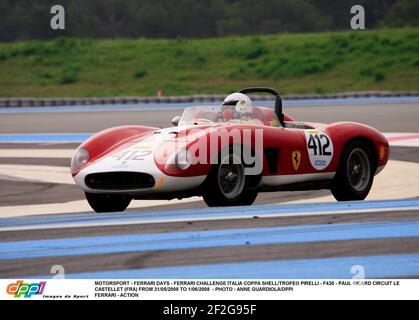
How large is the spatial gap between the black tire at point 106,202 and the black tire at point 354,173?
2.13m

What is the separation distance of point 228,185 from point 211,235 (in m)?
2.12

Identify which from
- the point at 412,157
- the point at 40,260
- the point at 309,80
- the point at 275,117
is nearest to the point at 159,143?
the point at 275,117

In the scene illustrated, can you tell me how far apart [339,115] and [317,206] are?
58.3 feet

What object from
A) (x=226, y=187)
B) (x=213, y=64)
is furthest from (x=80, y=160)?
(x=213, y=64)

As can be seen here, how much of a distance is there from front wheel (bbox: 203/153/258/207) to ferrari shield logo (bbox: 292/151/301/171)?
66cm

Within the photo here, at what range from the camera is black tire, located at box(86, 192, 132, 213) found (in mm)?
10578

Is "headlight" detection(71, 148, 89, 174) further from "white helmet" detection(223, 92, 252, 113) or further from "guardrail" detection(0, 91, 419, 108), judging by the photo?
"guardrail" detection(0, 91, 419, 108)

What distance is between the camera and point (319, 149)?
11.1m

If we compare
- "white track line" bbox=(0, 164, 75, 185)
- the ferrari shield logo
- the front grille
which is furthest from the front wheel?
"white track line" bbox=(0, 164, 75, 185)

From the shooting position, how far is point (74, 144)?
20172mm

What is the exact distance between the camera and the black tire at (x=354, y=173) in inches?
441

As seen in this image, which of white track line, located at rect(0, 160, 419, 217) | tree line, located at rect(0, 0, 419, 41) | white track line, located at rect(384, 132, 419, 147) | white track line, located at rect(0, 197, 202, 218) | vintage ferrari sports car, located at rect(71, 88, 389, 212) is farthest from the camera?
tree line, located at rect(0, 0, 419, 41)
